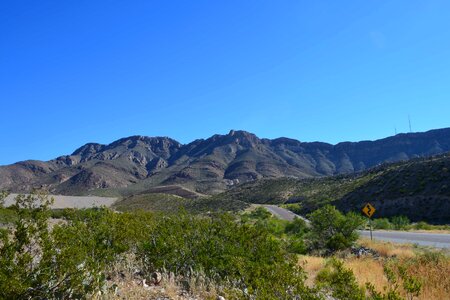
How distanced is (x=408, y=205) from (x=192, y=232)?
41454mm

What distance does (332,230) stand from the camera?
68.1ft

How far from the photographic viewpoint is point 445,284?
9.38 metres

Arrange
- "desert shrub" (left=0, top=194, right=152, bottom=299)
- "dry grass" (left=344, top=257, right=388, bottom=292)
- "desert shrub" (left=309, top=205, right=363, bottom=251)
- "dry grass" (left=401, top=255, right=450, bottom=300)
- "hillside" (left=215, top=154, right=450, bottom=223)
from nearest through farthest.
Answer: "desert shrub" (left=0, top=194, right=152, bottom=299) < "dry grass" (left=401, top=255, right=450, bottom=300) < "dry grass" (left=344, top=257, right=388, bottom=292) < "desert shrub" (left=309, top=205, right=363, bottom=251) < "hillside" (left=215, top=154, right=450, bottom=223)

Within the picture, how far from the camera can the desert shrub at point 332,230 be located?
19734mm

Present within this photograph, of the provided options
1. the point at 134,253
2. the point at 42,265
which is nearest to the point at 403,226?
the point at 134,253

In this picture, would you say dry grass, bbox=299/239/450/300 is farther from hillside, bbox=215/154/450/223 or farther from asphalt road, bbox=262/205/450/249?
hillside, bbox=215/154/450/223

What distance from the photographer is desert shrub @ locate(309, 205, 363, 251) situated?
1973cm

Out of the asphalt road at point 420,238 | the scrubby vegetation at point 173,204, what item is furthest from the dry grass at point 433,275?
the scrubby vegetation at point 173,204

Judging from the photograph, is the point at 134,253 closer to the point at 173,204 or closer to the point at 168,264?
the point at 168,264

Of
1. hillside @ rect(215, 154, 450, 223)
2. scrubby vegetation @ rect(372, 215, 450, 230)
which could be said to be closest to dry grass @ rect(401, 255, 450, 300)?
scrubby vegetation @ rect(372, 215, 450, 230)

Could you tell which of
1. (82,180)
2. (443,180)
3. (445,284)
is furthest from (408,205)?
(82,180)

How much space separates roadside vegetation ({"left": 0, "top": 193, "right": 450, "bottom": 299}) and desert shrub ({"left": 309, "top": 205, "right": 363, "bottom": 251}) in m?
6.19

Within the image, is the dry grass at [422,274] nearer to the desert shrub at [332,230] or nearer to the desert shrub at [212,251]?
the desert shrub at [212,251]

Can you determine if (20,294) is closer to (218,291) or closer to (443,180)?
(218,291)
